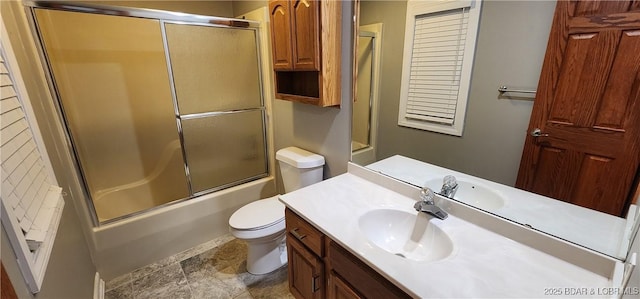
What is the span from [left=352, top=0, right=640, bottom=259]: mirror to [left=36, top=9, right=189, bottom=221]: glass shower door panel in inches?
70.5

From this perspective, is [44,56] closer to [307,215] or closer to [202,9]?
[202,9]

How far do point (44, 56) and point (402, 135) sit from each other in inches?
78.6

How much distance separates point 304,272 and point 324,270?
17cm

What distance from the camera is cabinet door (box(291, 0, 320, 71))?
4.64ft

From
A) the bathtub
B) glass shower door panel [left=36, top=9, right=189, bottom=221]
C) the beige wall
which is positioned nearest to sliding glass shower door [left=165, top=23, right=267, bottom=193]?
the bathtub

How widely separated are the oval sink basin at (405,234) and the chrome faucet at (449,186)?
15cm

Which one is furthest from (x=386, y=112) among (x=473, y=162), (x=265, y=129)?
(x=265, y=129)

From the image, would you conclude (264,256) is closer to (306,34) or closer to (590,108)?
(306,34)

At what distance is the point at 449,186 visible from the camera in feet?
3.96

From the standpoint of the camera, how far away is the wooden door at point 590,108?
2.52 ft

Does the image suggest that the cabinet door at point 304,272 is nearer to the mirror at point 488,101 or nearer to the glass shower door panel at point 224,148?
the mirror at point 488,101

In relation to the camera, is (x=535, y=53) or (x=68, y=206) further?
(x=68, y=206)

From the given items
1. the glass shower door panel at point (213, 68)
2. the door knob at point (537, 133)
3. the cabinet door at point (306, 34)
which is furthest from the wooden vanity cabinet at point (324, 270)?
the glass shower door panel at point (213, 68)

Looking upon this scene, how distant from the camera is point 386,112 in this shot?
1.42m
